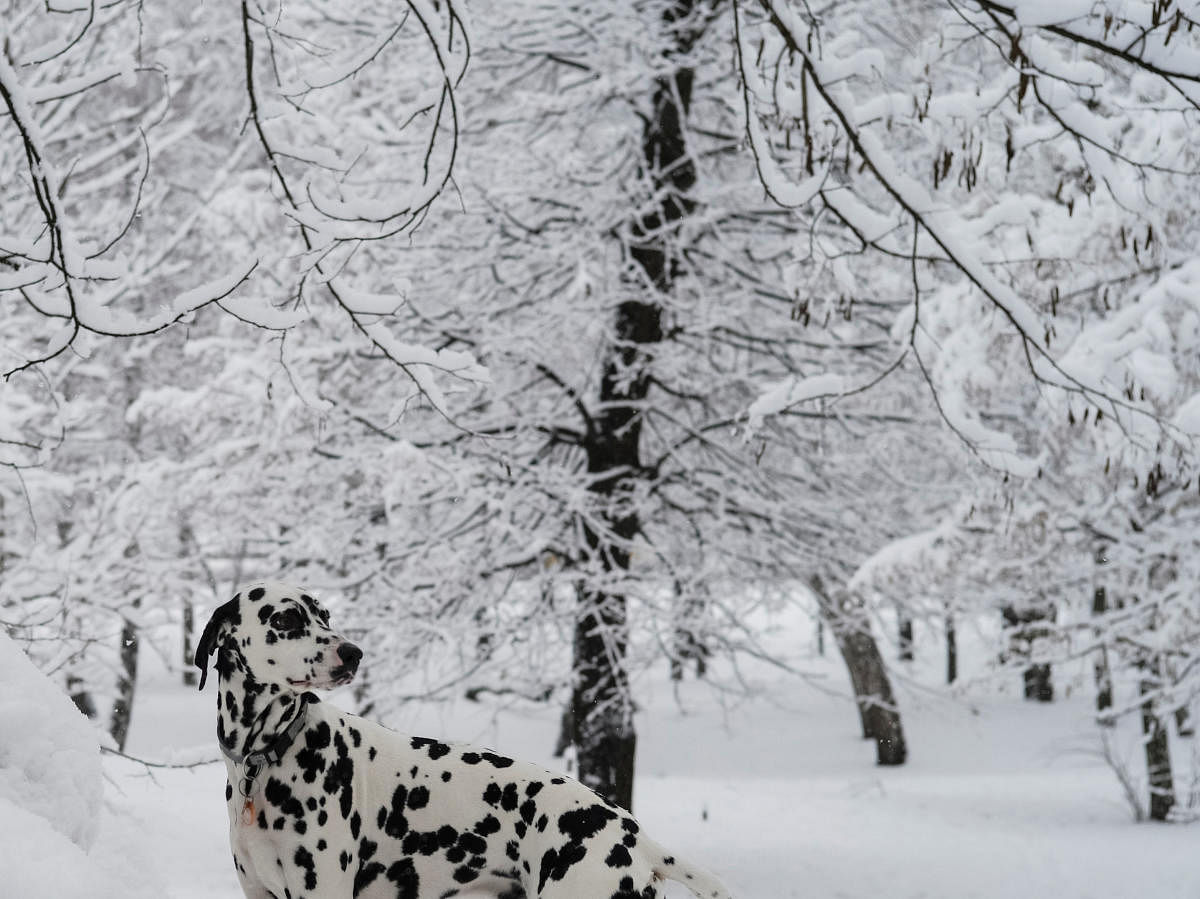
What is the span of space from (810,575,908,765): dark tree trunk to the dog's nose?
18.7 ft

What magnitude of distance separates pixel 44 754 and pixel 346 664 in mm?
784

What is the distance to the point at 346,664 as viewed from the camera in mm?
2891

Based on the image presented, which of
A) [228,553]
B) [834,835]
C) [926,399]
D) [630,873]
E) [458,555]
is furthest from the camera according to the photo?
[834,835]

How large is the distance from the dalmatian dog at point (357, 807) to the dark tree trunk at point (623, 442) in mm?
4386

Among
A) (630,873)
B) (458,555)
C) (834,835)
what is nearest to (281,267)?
(458,555)

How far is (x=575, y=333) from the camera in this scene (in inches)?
325

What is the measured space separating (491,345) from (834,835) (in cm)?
713

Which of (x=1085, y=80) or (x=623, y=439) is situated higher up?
(x=623, y=439)

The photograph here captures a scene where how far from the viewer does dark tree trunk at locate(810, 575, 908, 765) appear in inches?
348

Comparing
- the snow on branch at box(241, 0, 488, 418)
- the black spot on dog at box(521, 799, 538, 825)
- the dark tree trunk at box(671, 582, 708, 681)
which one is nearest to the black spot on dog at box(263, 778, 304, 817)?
the black spot on dog at box(521, 799, 538, 825)

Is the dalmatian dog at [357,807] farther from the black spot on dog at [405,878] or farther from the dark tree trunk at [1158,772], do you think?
the dark tree trunk at [1158,772]

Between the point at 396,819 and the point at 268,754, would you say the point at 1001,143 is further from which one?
the point at 268,754

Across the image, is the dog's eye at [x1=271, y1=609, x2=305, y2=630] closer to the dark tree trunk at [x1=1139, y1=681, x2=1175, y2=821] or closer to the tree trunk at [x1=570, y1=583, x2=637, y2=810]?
the tree trunk at [x1=570, y1=583, x2=637, y2=810]

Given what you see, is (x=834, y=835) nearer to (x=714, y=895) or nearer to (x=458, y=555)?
(x=458, y=555)
